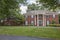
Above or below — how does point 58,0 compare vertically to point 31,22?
above

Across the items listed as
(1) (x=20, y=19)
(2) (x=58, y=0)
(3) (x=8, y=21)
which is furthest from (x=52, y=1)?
(3) (x=8, y=21)

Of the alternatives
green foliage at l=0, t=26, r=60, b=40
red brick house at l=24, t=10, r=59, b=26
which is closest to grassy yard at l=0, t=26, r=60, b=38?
green foliage at l=0, t=26, r=60, b=40

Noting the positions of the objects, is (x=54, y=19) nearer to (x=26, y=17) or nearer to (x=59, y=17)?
(x=59, y=17)

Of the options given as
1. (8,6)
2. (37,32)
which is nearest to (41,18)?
(37,32)

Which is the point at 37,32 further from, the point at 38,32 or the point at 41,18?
the point at 41,18

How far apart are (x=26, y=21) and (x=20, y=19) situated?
6649 mm

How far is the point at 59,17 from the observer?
202 feet

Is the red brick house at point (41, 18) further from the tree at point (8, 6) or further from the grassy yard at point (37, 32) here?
the grassy yard at point (37, 32)

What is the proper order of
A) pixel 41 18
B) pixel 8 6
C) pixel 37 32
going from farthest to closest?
pixel 41 18 < pixel 37 32 < pixel 8 6

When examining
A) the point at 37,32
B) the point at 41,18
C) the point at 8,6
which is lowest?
the point at 37,32

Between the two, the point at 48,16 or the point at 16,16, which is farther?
the point at 48,16

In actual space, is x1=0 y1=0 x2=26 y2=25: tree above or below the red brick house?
above

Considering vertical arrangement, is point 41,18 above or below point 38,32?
above

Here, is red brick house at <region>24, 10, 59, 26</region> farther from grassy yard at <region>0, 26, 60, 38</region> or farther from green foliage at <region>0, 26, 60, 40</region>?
grassy yard at <region>0, 26, 60, 38</region>
